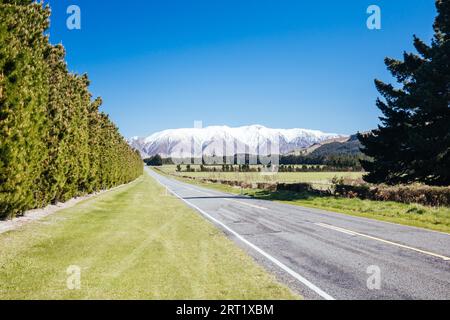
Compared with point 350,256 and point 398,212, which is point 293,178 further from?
point 350,256

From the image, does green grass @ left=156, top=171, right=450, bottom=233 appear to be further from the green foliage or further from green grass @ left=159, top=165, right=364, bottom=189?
green grass @ left=159, top=165, right=364, bottom=189

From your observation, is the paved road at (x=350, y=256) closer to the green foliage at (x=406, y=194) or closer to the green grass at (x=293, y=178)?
the green foliage at (x=406, y=194)

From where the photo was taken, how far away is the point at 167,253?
923 cm

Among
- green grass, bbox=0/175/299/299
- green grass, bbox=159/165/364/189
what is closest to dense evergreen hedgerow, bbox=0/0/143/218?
green grass, bbox=0/175/299/299

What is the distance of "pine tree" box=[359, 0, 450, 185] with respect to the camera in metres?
25.5

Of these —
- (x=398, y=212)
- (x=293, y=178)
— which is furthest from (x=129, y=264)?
(x=293, y=178)

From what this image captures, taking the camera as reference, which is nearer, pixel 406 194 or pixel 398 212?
pixel 398 212

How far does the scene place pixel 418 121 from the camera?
29.3 meters

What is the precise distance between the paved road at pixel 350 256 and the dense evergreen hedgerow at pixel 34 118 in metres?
8.37

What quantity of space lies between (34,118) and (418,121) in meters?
29.2

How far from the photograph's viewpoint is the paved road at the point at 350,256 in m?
6.43
